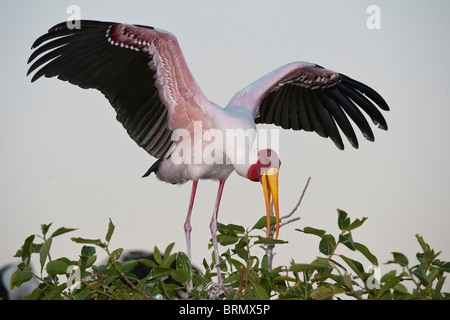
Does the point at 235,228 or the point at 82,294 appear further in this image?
the point at 235,228

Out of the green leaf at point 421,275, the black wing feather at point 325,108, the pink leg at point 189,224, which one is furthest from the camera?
the black wing feather at point 325,108

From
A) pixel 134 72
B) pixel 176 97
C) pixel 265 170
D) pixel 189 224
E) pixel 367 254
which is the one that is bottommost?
pixel 189 224

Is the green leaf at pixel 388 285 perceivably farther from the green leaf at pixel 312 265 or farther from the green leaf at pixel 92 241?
the green leaf at pixel 92 241

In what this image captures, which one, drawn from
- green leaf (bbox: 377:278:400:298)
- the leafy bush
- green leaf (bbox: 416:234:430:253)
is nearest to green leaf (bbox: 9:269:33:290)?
the leafy bush

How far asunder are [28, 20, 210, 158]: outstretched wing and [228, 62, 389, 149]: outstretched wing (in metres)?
0.45

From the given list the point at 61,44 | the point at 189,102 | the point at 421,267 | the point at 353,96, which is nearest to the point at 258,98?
the point at 189,102

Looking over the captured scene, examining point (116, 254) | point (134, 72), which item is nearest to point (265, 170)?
point (134, 72)

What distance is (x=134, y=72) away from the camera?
2.95 meters

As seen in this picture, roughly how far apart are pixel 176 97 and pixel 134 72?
0.89ft

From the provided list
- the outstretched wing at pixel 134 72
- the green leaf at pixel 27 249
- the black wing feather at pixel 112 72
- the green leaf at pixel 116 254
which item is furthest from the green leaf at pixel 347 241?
the black wing feather at pixel 112 72

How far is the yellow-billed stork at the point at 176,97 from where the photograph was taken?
2807 mm

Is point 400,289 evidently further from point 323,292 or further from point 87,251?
point 87,251

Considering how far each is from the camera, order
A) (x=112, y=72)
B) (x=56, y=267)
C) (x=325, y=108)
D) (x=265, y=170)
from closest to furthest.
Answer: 1. (x=56, y=267)
2. (x=265, y=170)
3. (x=112, y=72)
4. (x=325, y=108)
